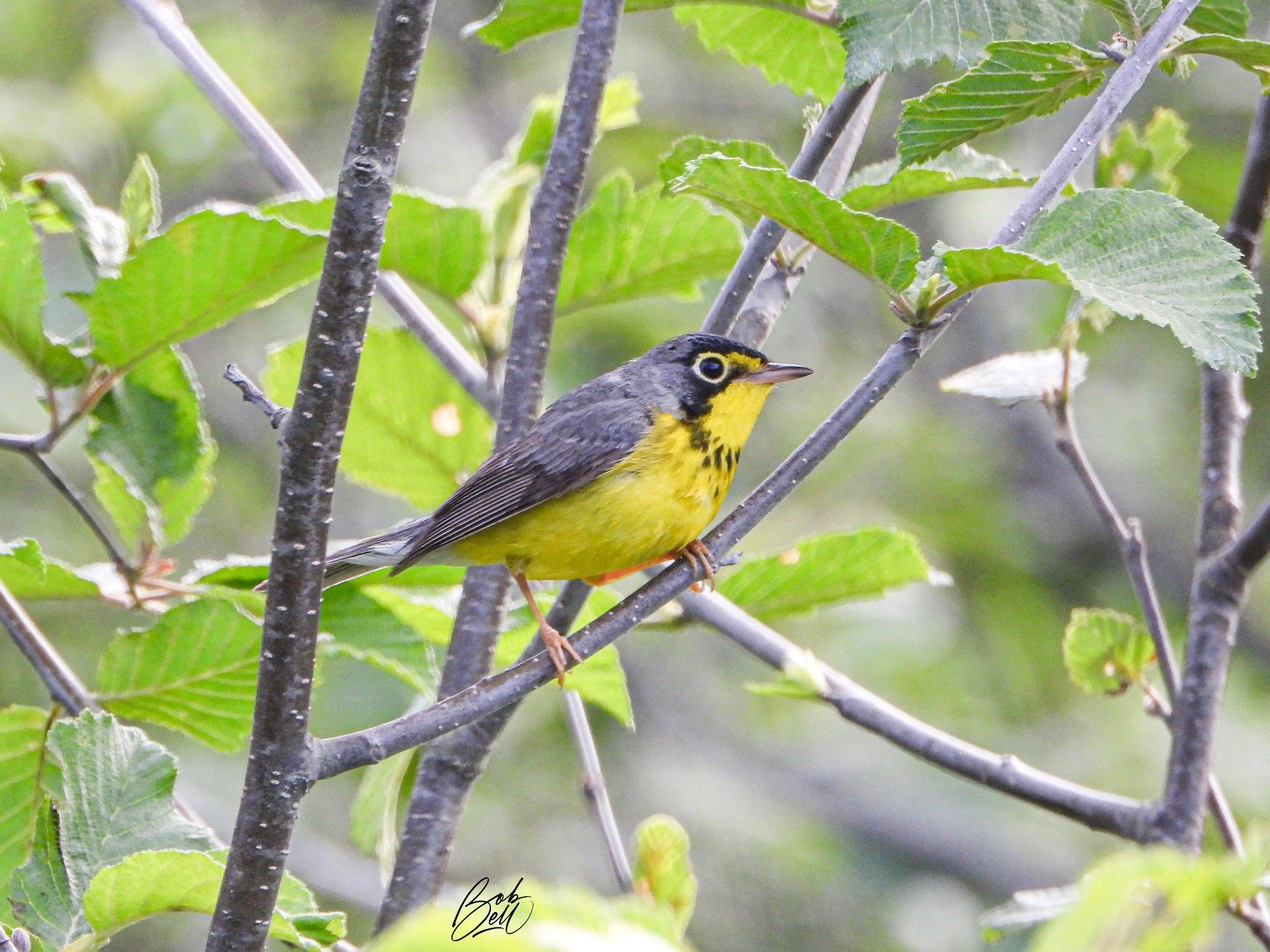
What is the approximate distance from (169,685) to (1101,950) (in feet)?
8.02

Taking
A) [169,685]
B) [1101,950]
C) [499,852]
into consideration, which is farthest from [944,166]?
[499,852]

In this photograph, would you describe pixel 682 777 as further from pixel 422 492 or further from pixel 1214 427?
pixel 1214 427

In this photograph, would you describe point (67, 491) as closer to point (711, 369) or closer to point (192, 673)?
point (192, 673)

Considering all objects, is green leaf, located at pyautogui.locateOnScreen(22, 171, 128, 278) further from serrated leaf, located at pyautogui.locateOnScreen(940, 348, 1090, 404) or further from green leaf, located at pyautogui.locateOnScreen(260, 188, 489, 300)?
serrated leaf, located at pyautogui.locateOnScreen(940, 348, 1090, 404)

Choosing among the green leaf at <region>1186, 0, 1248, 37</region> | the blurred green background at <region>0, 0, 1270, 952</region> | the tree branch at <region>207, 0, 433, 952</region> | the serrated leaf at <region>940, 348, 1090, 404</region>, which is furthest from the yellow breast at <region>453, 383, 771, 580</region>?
the blurred green background at <region>0, 0, 1270, 952</region>

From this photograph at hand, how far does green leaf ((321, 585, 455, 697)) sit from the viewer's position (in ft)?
10.6

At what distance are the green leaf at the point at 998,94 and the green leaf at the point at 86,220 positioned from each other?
77.4 inches

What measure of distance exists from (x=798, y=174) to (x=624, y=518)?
1.18 m

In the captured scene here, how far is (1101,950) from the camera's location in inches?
46.6

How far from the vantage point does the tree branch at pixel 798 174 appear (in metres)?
3.02

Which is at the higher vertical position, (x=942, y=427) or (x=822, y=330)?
(x=822, y=330)

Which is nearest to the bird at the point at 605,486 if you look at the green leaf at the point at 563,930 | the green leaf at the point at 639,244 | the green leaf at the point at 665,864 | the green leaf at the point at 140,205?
the green leaf at the point at 639,244

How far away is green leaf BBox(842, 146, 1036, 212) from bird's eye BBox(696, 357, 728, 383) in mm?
879

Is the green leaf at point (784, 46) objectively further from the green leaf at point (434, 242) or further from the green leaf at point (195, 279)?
the green leaf at point (195, 279)
